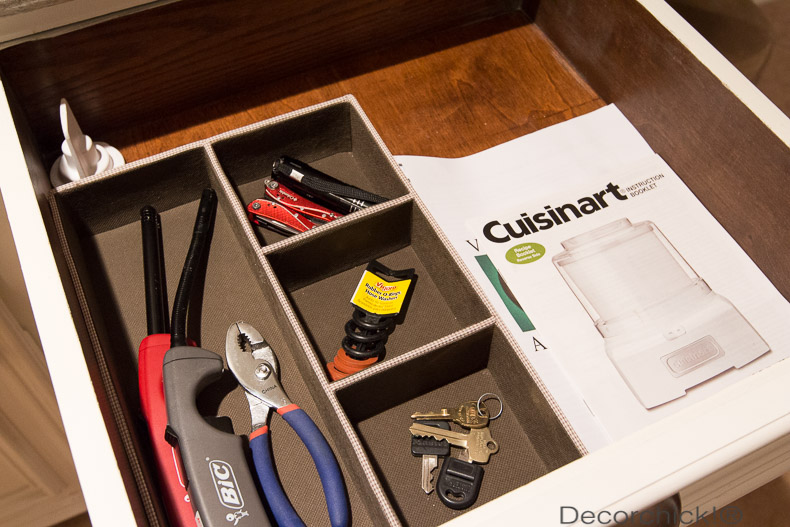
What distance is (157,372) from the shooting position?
0.60 m

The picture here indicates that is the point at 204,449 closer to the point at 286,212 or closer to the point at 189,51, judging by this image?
the point at 286,212

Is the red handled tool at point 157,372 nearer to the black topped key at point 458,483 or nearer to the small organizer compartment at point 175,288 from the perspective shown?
the small organizer compartment at point 175,288

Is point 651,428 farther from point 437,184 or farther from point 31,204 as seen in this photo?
point 31,204

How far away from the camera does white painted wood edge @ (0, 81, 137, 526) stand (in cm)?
43

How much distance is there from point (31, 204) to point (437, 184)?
0.43 m

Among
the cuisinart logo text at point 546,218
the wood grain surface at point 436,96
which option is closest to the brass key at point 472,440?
the cuisinart logo text at point 546,218

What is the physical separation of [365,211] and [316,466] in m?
0.26

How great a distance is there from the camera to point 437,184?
2.56ft

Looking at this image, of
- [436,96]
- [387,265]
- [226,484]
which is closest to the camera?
[226,484]

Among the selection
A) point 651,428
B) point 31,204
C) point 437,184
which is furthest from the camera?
point 437,184

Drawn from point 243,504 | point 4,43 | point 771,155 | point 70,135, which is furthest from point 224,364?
point 771,155

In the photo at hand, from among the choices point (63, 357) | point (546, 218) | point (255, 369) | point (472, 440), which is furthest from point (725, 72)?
point (63, 357)

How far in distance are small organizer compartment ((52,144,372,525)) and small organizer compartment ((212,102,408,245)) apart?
0.12 feet

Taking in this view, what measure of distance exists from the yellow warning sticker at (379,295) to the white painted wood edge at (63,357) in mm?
269
